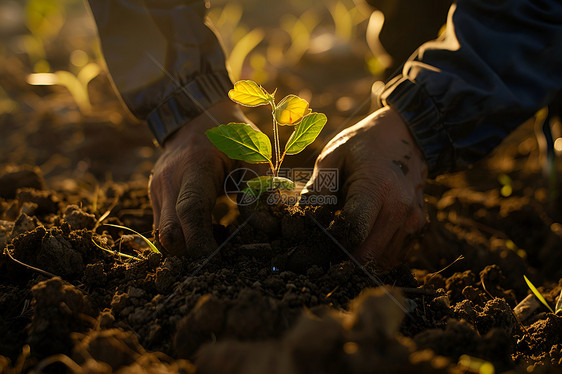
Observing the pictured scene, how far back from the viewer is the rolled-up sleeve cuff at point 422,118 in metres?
1.69

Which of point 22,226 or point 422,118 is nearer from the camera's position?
point 22,226

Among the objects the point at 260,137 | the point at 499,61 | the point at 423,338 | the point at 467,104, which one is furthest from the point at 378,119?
the point at 423,338

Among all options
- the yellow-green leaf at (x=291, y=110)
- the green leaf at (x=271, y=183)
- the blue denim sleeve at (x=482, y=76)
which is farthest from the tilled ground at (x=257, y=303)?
→ the blue denim sleeve at (x=482, y=76)

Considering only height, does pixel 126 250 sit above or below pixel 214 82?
below

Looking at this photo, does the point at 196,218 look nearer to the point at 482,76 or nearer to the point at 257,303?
the point at 257,303

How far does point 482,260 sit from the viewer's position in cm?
189

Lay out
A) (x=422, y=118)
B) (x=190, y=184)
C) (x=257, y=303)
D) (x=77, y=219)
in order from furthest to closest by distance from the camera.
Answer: (x=422, y=118)
(x=77, y=219)
(x=190, y=184)
(x=257, y=303)

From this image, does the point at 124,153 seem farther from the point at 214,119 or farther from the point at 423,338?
the point at 423,338

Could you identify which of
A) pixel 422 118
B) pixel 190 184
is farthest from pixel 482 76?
pixel 190 184

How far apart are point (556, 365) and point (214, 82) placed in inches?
68.4

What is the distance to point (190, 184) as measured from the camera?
4.69 ft

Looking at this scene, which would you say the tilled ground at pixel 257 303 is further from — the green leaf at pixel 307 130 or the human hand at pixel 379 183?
the green leaf at pixel 307 130

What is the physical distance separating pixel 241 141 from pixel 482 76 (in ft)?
3.67

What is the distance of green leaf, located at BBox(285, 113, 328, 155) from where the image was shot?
1.26m
